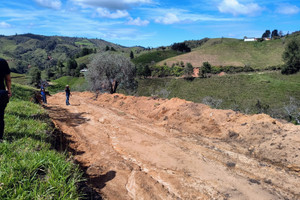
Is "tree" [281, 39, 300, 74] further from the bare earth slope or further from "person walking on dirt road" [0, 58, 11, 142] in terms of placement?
"person walking on dirt road" [0, 58, 11, 142]

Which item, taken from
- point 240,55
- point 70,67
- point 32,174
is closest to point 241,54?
point 240,55

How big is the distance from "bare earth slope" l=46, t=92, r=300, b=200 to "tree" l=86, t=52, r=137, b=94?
1560cm

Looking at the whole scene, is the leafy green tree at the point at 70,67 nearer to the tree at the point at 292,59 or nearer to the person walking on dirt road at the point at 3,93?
the tree at the point at 292,59

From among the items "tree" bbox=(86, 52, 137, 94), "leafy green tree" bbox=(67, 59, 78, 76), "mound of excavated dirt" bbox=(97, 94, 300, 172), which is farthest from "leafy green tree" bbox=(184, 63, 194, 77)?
"leafy green tree" bbox=(67, 59, 78, 76)

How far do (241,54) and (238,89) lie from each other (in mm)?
41406

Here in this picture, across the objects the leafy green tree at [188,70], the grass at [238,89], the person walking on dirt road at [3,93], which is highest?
the leafy green tree at [188,70]

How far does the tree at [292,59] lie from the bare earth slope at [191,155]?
45.1 m

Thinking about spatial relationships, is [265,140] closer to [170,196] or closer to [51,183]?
[170,196]

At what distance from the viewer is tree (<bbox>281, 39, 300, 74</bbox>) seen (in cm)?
4300

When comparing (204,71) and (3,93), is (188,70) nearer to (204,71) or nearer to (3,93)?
(204,71)

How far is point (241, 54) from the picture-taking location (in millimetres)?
75312

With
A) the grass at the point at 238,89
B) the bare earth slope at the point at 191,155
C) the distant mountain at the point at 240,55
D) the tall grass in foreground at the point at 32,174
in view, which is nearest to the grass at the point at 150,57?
the distant mountain at the point at 240,55

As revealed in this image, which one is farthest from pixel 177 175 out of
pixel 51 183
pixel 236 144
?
pixel 236 144

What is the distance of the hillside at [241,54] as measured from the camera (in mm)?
67188
